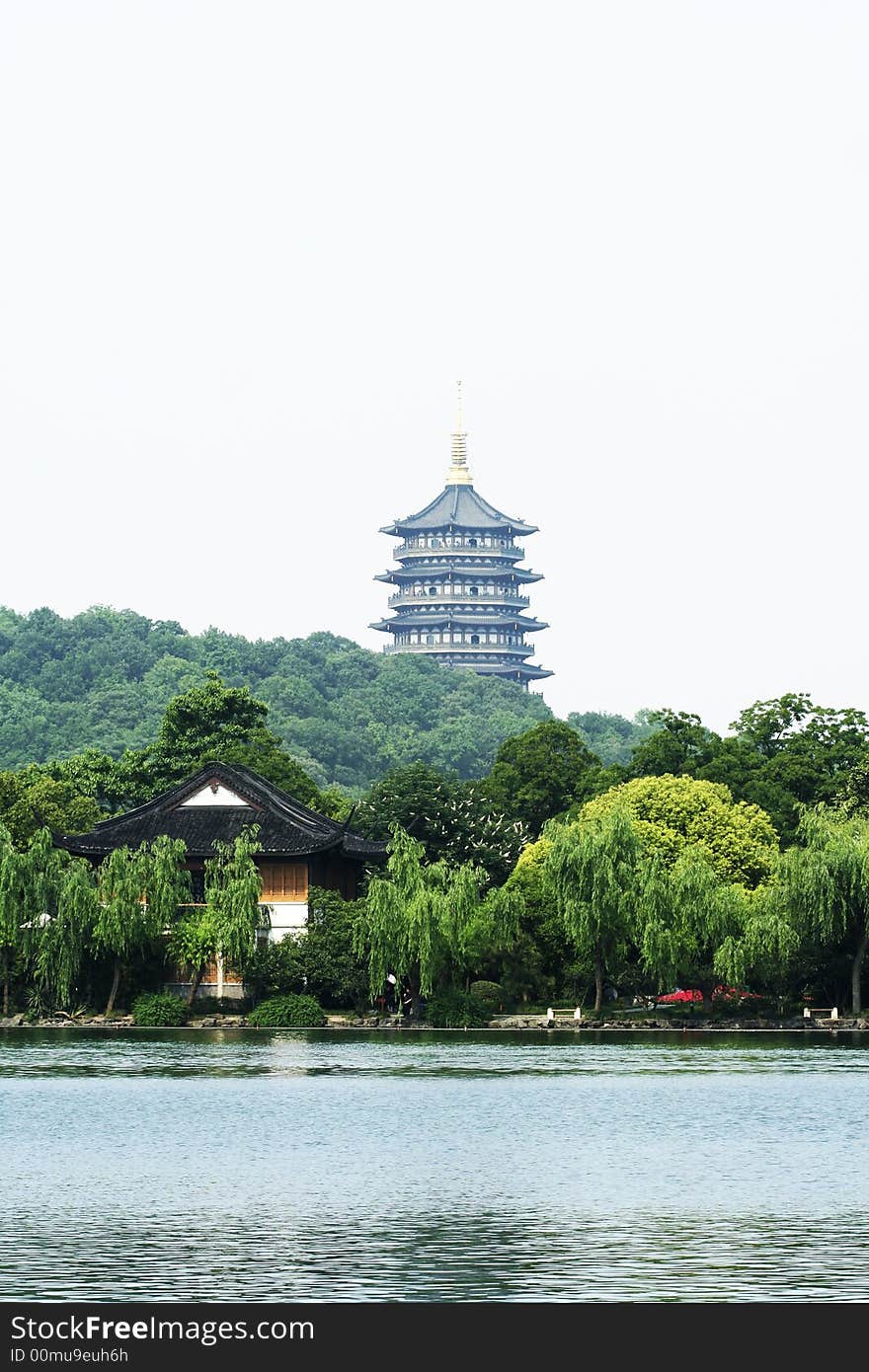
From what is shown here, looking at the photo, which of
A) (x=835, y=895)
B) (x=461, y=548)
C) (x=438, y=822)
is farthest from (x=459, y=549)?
(x=835, y=895)

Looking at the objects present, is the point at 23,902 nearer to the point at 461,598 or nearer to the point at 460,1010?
the point at 460,1010

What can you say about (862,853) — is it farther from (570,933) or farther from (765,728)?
(765,728)

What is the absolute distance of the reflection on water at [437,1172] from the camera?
1541 cm

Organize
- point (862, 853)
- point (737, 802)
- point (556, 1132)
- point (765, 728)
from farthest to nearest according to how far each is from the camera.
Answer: point (765, 728)
point (737, 802)
point (862, 853)
point (556, 1132)

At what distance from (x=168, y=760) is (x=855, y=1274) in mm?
41703

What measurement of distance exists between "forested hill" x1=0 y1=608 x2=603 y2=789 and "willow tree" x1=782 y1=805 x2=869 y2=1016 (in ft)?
191

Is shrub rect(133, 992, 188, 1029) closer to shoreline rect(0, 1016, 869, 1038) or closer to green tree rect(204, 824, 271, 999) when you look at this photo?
shoreline rect(0, 1016, 869, 1038)

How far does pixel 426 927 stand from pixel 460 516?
9165 cm

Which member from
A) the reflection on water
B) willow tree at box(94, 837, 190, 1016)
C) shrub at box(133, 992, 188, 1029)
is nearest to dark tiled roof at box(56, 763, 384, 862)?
willow tree at box(94, 837, 190, 1016)

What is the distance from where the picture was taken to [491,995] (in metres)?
39.5
